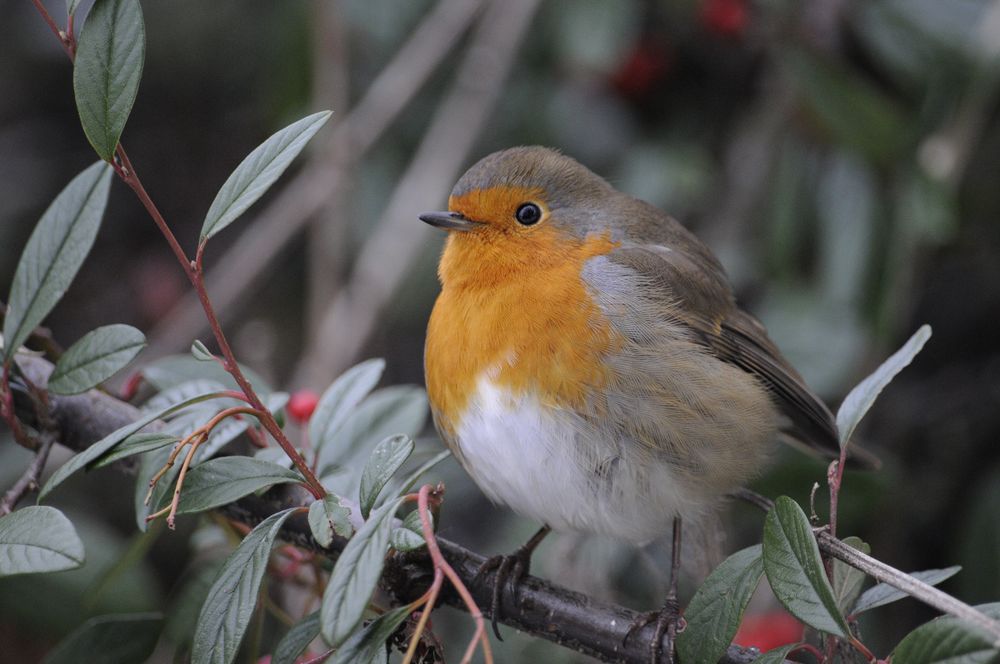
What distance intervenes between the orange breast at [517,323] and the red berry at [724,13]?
1.20m

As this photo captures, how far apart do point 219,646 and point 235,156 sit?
10.2ft

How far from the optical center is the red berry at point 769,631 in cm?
249

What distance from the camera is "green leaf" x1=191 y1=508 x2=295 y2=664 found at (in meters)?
1.37

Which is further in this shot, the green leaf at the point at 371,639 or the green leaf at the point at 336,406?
the green leaf at the point at 336,406

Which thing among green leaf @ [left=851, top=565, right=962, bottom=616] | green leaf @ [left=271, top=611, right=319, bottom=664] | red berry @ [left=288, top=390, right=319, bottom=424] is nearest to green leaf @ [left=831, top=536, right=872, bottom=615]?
green leaf @ [left=851, top=565, right=962, bottom=616]

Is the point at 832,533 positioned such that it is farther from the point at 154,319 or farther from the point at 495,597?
the point at 154,319

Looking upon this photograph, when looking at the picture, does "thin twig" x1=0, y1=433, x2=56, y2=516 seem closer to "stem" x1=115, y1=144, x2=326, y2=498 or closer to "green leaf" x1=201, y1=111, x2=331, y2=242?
"stem" x1=115, y1=144, x2=326, y2=498

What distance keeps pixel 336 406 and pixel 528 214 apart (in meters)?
0.74

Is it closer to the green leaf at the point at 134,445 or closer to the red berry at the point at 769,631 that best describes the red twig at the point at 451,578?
the green leaf at the point at 134,445

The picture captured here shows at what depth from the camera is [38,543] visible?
1269 mm

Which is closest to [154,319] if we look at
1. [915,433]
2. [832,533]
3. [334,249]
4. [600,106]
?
[334,249]

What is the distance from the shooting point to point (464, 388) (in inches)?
83.0

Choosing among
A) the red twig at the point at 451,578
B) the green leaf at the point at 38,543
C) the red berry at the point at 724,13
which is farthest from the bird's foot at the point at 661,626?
the red berry at the point at 724,13

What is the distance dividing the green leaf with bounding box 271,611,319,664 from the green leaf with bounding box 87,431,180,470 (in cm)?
34
